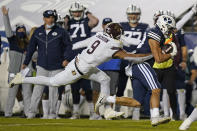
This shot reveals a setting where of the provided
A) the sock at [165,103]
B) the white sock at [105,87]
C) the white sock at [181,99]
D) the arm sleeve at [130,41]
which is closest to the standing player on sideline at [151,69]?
the white sock at [105,87]

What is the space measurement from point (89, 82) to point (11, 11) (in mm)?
3119

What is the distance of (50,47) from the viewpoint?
10977mm

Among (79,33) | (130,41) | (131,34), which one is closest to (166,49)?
(130,41)

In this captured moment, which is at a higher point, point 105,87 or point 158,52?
point 158,52

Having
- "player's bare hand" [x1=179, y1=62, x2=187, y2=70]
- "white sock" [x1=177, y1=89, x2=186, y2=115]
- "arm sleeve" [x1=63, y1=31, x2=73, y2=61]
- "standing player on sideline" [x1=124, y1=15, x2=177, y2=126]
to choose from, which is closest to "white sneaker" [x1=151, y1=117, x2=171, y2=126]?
"standing player on sideline" [x1=124, y1=15, x2=177, y2=126]

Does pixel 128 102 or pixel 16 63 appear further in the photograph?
pixel 16 63

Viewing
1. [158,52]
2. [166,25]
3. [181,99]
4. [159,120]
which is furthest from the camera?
[181,99]

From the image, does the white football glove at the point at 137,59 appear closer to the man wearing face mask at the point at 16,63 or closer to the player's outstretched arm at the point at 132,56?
the player's outstretched arm at the point at 132,56

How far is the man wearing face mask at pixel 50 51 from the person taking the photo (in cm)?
1094

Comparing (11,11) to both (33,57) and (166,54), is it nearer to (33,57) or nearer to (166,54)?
(33,57)

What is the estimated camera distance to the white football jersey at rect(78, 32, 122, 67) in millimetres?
8555

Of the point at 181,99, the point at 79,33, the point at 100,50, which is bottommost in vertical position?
the point at 181,99

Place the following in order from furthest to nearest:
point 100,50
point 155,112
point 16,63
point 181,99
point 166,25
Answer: point 16,63
point 181,99
point 100,50
point 166,25
point 155,112

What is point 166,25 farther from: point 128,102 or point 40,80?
point 40,80
